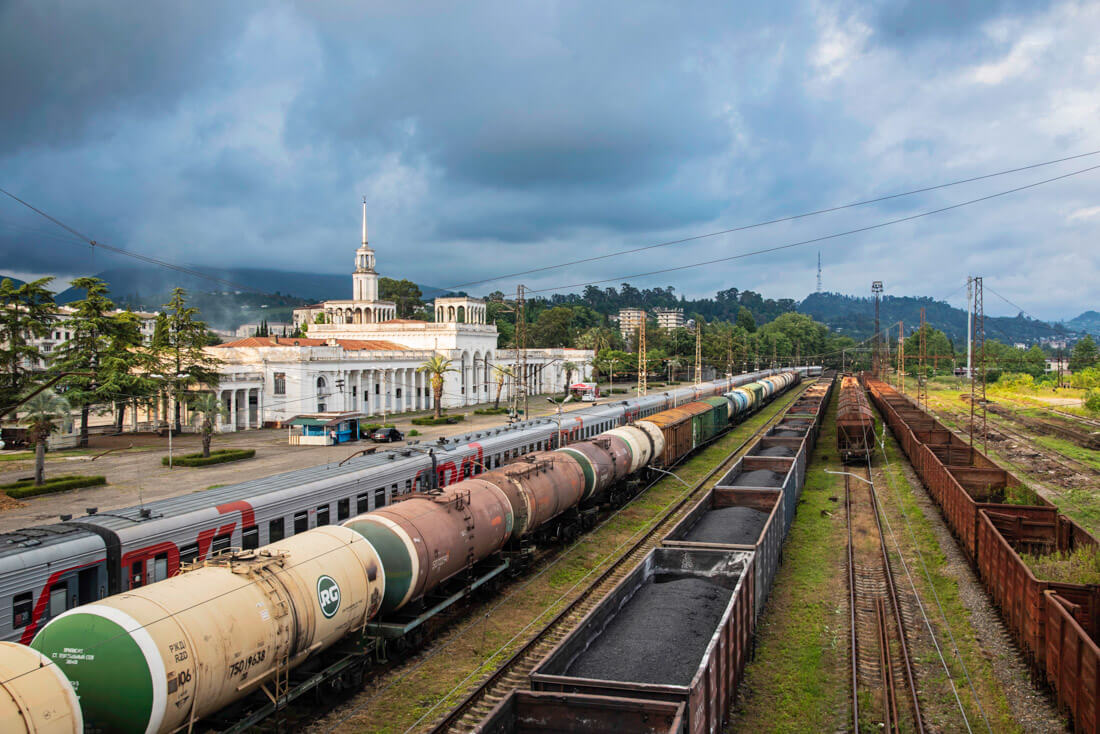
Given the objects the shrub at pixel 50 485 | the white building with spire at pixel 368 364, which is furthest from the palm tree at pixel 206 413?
the white building with spire at pixel 368 364

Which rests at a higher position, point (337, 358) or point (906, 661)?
point (337, 358)

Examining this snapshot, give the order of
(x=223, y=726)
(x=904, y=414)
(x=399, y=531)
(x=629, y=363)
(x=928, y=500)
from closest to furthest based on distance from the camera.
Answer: (x=223, y=726) → (x=399, y=531) → (x=928, y=500) → (x=904, y=414) → (x=629, y=363)

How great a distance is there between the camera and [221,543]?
54.9ft

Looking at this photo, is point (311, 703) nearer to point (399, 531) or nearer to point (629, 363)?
point (399, 531)

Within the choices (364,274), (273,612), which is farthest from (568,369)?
(273,612)

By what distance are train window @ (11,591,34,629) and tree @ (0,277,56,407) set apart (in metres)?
40.5

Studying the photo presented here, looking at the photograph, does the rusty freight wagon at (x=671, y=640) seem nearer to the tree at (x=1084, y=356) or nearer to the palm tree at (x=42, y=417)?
the palm tree at (x=42, y=417)

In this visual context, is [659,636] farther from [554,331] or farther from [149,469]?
[554,331]

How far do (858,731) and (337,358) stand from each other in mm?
62916

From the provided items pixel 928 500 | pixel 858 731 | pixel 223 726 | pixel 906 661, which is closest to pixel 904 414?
pixel 928 500

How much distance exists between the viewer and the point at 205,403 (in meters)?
47.9

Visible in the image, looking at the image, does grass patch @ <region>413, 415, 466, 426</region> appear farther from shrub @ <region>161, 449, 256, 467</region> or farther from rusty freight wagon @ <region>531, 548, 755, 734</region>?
rusty freight wagon @ <region>531, 548, 755, 734</region>

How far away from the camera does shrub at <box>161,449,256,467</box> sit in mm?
44375

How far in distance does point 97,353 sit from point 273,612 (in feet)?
164
